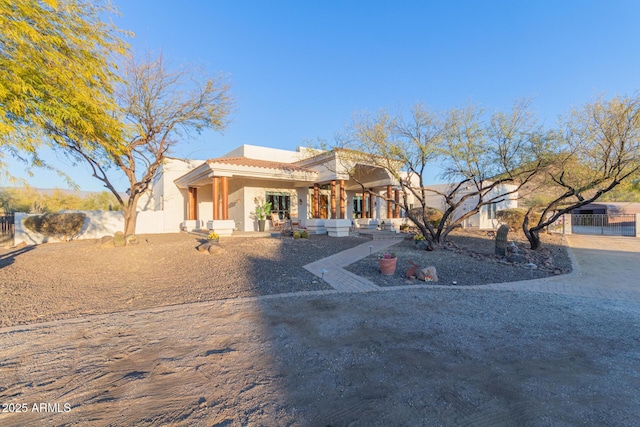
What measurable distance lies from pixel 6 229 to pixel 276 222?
13207mm

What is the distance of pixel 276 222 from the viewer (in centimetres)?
1642

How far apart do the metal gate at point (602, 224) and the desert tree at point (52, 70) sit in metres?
28.9

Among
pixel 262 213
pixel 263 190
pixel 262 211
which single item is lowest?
pixel 262 213

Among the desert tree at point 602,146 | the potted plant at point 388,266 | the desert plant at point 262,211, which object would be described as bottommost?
the potted plant at point 388,266

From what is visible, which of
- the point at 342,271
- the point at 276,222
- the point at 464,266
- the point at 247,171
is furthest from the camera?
the point at 276,222

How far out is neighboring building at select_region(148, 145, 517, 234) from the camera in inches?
531

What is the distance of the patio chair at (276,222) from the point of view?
638 inches

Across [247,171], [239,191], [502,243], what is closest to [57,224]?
[239,191]

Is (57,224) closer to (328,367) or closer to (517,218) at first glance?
(328,367)

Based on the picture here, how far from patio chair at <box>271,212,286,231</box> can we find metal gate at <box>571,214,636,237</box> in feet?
75.1

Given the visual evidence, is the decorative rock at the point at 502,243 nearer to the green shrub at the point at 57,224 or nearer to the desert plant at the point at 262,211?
the desert plant at the point at 262,211

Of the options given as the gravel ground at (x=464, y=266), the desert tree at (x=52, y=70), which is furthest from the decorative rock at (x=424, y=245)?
the desert tree at (x=52, y=70)

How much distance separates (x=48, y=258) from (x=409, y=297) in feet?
35.0

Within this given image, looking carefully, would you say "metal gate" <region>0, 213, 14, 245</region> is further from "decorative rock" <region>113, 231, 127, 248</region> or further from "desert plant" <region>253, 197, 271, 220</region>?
"desert plant" <region>253, 197, 271, 220</region>
